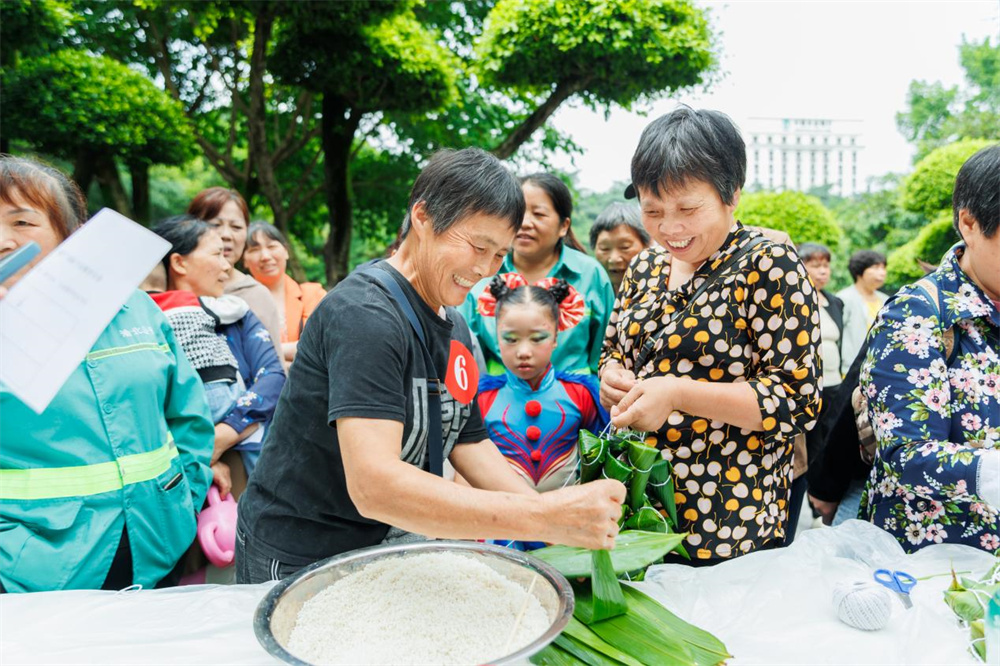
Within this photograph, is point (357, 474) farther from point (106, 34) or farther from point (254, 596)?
point (106, 34)

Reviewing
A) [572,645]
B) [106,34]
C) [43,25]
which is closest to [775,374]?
[572,645]

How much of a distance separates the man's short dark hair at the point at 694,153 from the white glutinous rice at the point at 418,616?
919mm

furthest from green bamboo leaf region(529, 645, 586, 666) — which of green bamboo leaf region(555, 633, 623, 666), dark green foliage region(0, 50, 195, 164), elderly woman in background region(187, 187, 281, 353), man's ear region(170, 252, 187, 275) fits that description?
dark green foliage region(0, 50, 195, 164)

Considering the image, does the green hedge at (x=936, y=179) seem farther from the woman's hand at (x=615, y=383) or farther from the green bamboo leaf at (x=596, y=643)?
the green bamboo leaf at (x=596, y=643)

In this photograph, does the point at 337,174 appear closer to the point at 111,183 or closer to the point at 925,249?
the point at 111,183

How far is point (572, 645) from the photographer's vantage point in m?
1.15

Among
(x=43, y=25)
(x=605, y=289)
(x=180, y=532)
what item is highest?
(x=43, y=25)

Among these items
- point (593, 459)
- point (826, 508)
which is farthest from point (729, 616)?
point (826, 508)

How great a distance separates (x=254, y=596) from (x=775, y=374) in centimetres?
119

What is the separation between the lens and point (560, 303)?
256 cm

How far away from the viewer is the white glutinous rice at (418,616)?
3.33ft

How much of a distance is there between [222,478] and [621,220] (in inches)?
88.0

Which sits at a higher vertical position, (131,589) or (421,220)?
(421,220)

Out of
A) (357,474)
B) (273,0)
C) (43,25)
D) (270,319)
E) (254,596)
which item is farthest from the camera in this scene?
(273,0)
